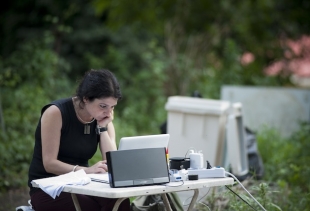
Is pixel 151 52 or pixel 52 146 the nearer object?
pixel 52 146

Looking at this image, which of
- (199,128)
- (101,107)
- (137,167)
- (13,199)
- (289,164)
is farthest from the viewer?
(289,164)

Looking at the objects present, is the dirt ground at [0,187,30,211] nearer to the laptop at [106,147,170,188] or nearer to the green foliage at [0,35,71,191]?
the green foliage at [0,35,71,191]

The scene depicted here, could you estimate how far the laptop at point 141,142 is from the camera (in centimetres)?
477

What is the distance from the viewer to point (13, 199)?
7891 mm

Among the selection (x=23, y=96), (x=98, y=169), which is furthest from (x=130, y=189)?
(x=23, y=96)

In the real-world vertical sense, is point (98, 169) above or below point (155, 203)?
above

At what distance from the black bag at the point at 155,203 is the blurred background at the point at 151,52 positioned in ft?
15.4

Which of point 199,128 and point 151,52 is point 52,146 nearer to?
point 199,128

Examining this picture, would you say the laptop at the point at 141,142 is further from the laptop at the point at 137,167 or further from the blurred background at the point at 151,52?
the blurred background at the point at 151,52

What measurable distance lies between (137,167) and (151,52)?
508 inches

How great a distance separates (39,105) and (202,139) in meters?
4.44

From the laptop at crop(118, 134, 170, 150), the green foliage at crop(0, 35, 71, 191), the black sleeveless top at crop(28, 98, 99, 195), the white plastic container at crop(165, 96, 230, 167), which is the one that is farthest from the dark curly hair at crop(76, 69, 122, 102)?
the green foliage at crop(0, 35, 71, 191)

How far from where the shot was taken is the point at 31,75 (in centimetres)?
1278

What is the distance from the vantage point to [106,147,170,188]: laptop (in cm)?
440
